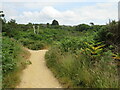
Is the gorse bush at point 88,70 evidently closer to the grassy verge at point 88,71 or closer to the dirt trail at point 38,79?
the grassy verge at point 88,71

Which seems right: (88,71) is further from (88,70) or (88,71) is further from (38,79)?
(38,79)

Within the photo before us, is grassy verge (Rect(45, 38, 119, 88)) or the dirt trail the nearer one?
grassy verge (Rect(45, 38, 119, 88))

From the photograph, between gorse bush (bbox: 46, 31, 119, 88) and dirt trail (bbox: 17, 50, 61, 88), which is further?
dirt trail (bbox: 17, 50, 61, 88)

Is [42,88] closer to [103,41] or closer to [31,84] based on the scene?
[31,84]

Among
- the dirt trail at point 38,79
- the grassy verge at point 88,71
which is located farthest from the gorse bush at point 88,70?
the dirt trail at point 38,79

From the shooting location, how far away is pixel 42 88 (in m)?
3.92

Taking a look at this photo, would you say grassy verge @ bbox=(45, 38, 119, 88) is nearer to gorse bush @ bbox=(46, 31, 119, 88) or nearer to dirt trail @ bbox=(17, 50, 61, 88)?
gorse bush @ bbox=(46, 31, 119, 88)

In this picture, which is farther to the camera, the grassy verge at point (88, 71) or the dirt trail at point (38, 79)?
the dirt trail at point (38, 79)

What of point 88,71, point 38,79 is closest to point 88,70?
point 88,71

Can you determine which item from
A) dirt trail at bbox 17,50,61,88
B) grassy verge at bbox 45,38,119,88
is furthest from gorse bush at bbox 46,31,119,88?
dirt trail at bbox 17,50,61,88

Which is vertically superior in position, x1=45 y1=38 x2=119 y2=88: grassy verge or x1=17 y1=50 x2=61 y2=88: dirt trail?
x1=45 y1=38 x2=119 y2=88: grassy verge

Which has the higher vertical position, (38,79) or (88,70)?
(88,70)

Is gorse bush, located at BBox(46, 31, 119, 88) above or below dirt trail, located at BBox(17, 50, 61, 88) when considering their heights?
above

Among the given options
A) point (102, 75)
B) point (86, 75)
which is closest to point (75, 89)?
point (86, 75)
